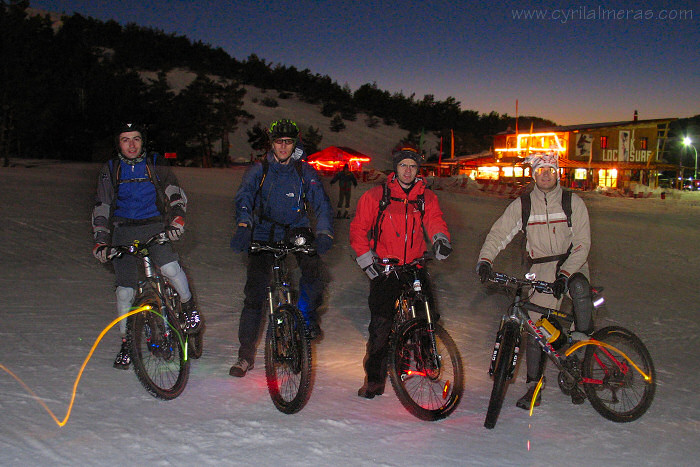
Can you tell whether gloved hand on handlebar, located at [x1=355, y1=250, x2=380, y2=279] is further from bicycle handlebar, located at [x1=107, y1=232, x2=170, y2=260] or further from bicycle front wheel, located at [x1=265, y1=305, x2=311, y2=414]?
bicycle handlebar, located at [x1=107, y1=232, x2=170, y2=260]

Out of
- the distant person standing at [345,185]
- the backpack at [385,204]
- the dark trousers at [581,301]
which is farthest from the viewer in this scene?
the distant person standing at [345,185]

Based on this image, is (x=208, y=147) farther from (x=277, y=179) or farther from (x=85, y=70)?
(x=277, y=179)

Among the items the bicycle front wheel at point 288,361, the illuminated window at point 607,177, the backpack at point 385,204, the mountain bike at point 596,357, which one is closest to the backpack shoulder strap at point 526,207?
the mountain bike at point 596,357

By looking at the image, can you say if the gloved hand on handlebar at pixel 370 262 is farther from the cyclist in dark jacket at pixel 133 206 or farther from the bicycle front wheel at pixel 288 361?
the cyclist in dark jacket at pixel 133 206

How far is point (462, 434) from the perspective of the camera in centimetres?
433

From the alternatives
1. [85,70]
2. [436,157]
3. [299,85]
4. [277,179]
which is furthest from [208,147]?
[277,179]

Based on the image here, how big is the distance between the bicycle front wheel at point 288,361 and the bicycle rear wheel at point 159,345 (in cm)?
66

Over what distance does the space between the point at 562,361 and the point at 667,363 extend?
7.89 ft

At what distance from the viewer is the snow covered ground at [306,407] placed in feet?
12.8

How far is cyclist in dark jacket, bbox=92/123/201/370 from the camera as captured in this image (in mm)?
5016

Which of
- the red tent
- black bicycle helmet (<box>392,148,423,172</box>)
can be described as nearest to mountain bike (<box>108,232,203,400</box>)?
black bicycle helmet (<box>392,148,423,172</box>)

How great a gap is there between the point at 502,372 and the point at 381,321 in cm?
101

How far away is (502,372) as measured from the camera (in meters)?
4.35

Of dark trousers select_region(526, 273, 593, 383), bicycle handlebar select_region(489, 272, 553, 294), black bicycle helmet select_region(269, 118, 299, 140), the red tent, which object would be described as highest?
the red tent
